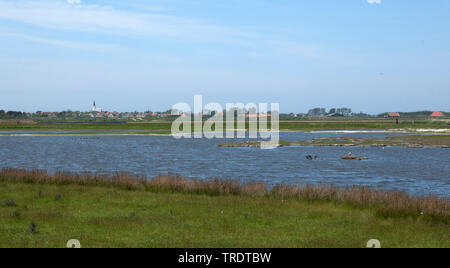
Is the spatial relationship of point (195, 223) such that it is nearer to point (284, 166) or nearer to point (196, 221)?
point (196, 221)

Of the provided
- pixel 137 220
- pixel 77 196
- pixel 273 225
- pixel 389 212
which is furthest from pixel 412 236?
pixel 77 196

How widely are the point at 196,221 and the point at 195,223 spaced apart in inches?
14.8

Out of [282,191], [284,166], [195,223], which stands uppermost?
[282,191]

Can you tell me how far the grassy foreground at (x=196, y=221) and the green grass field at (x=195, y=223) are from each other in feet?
0.12

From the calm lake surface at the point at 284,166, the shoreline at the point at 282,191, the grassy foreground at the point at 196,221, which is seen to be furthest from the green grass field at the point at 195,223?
the calm lake surface at the point at 284,166

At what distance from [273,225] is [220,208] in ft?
13.8

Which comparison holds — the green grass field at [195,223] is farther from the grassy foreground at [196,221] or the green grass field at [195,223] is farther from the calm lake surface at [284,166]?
the calm lake surface at [284,166]

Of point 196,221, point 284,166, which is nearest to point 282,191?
point 196,221

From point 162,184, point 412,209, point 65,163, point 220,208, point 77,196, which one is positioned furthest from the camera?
point 65,163

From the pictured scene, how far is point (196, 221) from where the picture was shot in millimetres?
20719

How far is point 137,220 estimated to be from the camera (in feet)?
68.0
